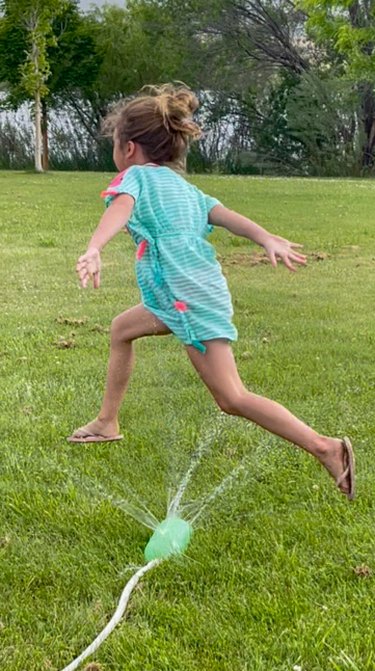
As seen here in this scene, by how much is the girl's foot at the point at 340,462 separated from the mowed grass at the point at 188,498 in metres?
0.12

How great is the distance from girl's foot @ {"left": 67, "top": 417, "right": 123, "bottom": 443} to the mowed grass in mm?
43

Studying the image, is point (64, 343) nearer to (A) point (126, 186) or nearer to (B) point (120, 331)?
(B) point (120, 331)

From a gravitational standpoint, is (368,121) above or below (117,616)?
above

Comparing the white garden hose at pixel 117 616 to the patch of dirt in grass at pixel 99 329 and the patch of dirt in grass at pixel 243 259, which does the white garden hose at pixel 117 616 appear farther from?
the patch of dirt in grass at pixel 243 259

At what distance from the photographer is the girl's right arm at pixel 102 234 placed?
2355 mm

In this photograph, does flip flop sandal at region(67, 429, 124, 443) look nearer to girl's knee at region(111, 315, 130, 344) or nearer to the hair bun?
girl's knee at region(111, 315, 130, 344)

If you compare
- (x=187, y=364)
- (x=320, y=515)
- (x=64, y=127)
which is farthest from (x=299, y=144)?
(x=320, y=515)

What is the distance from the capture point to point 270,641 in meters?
2.21

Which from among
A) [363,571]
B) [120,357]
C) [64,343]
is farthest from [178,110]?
[64,343]

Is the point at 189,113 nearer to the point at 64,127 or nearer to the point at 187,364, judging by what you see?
the point at 187,364

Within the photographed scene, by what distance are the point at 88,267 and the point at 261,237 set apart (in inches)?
27.8

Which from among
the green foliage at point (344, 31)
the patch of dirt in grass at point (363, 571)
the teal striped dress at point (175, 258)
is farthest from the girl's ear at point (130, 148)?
the green foliage at point (344, 31)

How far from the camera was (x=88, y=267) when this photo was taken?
2357 mm

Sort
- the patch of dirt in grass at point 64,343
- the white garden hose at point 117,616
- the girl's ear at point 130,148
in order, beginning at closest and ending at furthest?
the white garden hose at point 117,616
the girl's ear at point 130,148
the patch of dirt in grass at point 64,343
